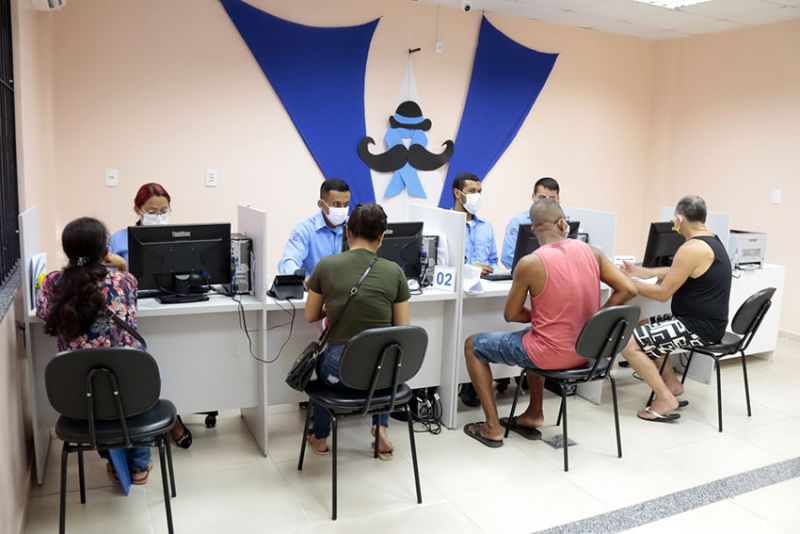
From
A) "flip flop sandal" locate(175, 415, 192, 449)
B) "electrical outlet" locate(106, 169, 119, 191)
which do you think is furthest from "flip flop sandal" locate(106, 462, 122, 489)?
"electrical outlet" locate(106, 169, 119, 191)

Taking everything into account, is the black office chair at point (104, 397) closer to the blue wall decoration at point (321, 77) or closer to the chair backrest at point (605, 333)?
the chair backrest at point (605, 333)

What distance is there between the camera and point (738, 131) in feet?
19.6

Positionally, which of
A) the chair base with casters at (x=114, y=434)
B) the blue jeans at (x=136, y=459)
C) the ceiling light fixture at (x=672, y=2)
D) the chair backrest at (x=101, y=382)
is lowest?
the blue jeans at (x=136, y=459)

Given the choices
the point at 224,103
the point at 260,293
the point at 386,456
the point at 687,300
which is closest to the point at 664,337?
the point at 687,300

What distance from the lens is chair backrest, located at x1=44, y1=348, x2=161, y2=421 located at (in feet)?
6.96

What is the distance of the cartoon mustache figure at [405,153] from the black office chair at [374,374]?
9.60 ft

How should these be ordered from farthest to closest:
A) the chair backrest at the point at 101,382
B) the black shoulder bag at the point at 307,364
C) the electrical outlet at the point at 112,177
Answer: the electrical outlet at the point at 112,177
the black shoulder bag at the point at 307,364
the chair backrest at the point at 101,382

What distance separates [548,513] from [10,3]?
3.46m

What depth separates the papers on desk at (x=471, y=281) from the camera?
11.2 ft

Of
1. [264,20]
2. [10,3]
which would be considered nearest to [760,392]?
[264,20]

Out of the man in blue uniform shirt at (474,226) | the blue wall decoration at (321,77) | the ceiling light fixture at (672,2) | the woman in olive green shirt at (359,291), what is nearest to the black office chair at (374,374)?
the woman in olive green shirt at (359,291)

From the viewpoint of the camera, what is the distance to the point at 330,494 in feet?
9.29

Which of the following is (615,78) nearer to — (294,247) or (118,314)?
(294,247)

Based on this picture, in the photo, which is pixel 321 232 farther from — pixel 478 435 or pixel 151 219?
pixel 478 435
